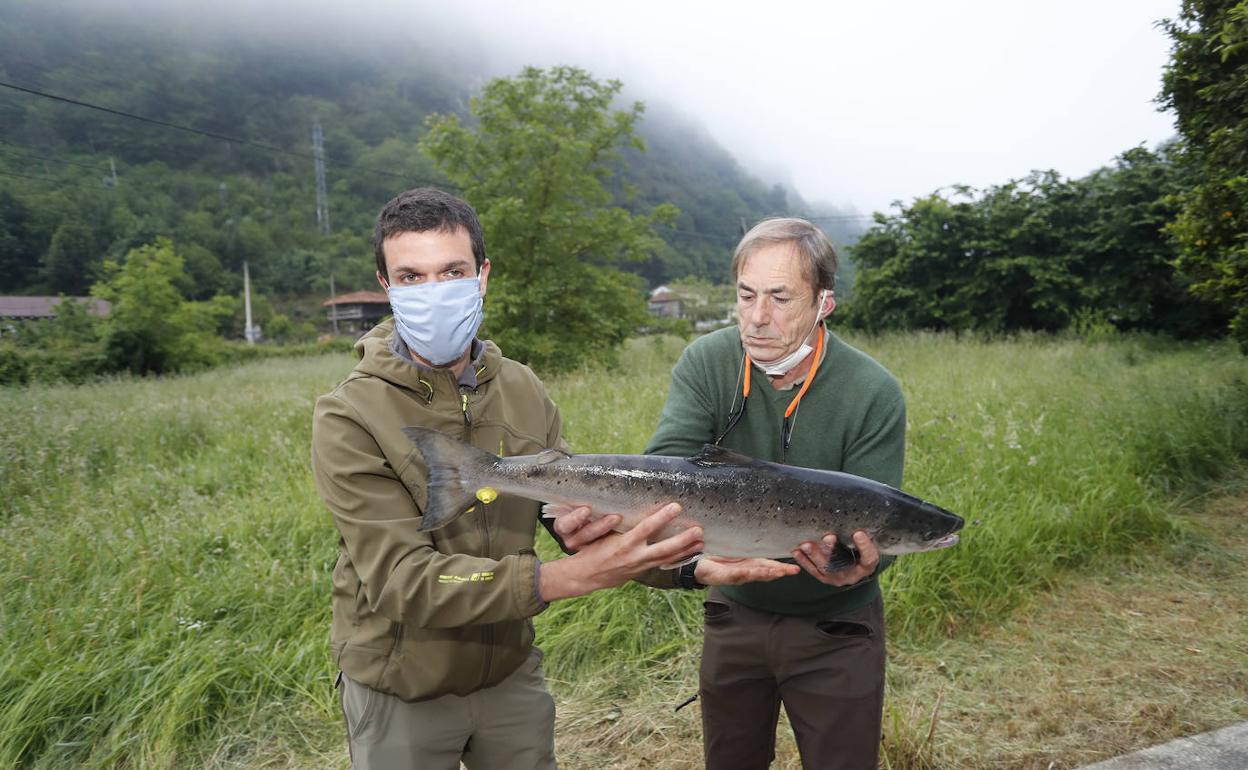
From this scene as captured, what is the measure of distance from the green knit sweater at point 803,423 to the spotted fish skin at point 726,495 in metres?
0.21

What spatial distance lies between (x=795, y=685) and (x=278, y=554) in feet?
14.2

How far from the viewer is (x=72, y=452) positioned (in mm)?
7996

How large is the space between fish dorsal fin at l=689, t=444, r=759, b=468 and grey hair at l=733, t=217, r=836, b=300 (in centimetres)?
71

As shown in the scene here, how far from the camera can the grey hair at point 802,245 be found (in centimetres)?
235

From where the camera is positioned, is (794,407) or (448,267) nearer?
(448,267)

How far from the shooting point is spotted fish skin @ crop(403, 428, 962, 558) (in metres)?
2.01

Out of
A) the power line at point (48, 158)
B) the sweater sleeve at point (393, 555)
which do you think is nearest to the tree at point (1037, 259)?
the sweater sleeve at point (393, 555)

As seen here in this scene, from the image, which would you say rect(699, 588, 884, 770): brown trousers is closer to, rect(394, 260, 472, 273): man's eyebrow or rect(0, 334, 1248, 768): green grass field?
rect(394, 260, 472, 273): man's eyebrow

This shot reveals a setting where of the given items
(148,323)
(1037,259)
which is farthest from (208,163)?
(1037,259)

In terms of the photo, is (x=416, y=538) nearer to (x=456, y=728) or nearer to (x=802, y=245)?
(x=456, y=728)

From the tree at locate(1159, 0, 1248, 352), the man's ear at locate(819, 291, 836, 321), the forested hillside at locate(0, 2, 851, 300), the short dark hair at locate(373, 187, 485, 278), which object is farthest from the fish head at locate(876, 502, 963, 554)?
the forested hillside at locate(0, 2, 851, 300)

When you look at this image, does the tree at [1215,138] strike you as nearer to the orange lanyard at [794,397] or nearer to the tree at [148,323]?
the orange lanyard at [794,397]

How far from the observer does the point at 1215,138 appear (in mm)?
6867

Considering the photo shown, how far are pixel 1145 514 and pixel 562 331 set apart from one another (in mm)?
13648
